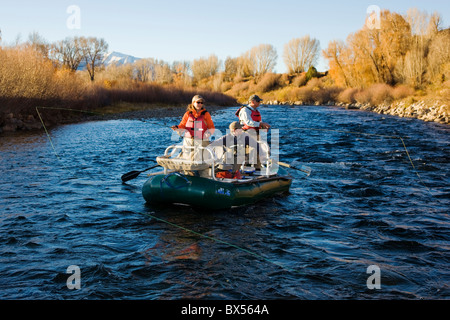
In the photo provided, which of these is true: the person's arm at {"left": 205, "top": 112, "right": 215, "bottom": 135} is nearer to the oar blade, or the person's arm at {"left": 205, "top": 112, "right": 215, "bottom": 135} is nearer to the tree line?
the oar blade

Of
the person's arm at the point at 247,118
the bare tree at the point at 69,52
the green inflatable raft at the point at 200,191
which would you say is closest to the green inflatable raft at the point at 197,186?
the green inflatable raft at the point at 200,191

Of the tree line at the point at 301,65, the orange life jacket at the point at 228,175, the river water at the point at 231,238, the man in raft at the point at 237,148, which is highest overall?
the tree line at the point at 301,65

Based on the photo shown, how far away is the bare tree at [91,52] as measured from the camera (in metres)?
59.3

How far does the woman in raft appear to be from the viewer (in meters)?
8.40

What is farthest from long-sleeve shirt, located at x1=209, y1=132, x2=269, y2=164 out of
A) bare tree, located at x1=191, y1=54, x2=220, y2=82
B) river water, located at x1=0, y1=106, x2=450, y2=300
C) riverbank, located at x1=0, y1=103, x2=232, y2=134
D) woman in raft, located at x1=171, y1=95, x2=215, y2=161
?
bare tree, located at x1=191, y1=54, x2=220, y2=82

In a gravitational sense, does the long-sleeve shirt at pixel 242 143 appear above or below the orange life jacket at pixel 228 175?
above

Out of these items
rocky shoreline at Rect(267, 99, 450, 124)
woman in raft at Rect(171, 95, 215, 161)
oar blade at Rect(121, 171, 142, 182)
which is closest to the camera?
woman in raft at Rect(171, 95, 215, 161)

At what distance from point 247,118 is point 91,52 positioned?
58.7 metres

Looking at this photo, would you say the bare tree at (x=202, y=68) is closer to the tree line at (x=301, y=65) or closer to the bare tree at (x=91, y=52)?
the tree line at (x=301, y=65)

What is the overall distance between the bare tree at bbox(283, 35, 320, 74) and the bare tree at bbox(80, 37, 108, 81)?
37.7 metres

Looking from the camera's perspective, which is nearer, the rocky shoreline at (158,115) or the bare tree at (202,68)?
the rocky shoreline at (158,115)
